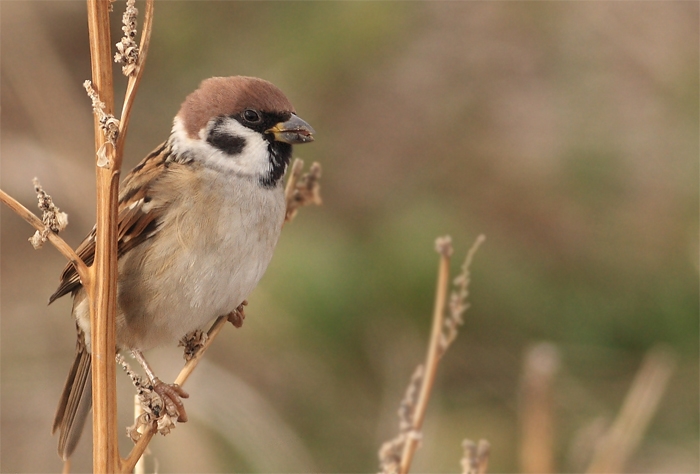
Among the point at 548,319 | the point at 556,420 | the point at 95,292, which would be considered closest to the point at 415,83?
the point at 548,319

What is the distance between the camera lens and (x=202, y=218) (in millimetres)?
1878

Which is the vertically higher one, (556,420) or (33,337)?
(556,420)

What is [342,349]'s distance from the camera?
3.68m

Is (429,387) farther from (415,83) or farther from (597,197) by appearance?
(415,83)

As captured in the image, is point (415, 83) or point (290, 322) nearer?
point (290, 322)

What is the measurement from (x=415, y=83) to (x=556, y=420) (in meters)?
2.33

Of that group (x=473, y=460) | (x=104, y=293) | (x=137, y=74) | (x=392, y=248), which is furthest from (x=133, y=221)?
(x=392, y=248)

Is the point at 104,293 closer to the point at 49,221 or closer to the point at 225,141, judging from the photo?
the point at 49,221

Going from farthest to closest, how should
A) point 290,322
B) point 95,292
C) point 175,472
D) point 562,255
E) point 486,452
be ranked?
point 562,255 < point 290,322 < point 175,472 < point 486,452 < point 95,292

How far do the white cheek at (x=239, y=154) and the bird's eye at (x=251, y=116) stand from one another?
0.03 metres

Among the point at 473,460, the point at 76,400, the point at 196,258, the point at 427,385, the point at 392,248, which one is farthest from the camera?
the point at 392,248

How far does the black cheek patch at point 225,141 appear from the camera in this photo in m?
1.92

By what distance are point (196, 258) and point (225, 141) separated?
11.6 inches

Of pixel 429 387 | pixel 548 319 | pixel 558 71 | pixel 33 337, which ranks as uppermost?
pixel 558 71
